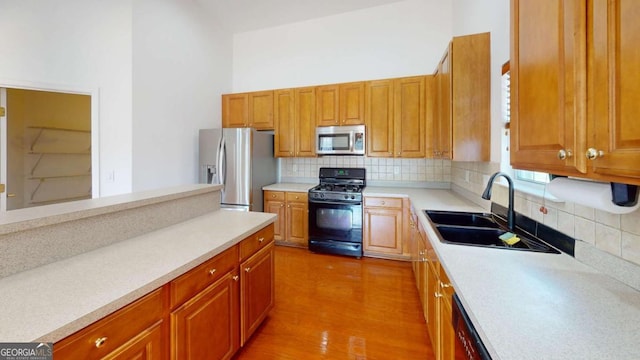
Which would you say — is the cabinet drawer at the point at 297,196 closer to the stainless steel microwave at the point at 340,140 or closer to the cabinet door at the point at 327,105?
the stainless steel microwave at the point at 340,140

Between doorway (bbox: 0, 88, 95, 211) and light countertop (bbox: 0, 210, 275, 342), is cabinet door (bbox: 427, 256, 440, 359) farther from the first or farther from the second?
doorway (bbox: 0, 88, 95, 211)

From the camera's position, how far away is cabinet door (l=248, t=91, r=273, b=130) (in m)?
4.03

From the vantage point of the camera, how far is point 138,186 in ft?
9.44

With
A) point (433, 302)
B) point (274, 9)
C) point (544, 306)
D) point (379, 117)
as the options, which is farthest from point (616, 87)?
point (274, 9)

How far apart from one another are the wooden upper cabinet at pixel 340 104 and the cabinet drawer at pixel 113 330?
3.09m

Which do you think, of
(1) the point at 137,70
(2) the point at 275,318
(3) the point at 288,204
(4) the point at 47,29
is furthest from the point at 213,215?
(4) the point at 47,29

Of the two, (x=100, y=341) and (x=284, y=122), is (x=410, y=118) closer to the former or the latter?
(x=284, y=122)

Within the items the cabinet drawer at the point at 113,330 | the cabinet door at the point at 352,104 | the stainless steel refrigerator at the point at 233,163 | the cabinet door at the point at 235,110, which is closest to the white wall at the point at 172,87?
the cabinet door at the point at 235,110

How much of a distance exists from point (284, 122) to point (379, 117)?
143 cm

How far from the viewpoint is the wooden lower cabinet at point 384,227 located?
128 inches

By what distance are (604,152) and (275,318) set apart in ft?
7.38

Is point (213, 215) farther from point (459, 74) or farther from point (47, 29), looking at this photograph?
point (47, 29)

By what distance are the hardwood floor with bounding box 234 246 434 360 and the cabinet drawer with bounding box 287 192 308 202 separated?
92cm

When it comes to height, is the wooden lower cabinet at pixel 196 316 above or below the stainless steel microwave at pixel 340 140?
below
